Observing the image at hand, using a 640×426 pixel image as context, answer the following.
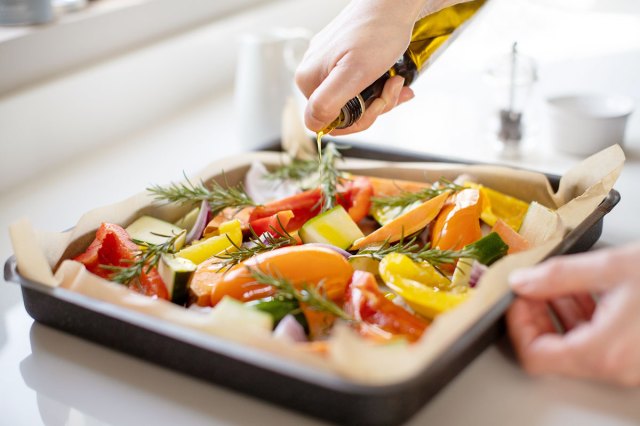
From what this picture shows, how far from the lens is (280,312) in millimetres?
939

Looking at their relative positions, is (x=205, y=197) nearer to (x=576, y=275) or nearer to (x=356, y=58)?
(x=356, y=58)

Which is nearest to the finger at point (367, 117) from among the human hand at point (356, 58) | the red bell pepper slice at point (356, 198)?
the human hand at point (356, 58)

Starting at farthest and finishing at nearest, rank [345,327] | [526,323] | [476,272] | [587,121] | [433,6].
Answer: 1. [587,121]
2. [433,6]
3. [476,272]
4. [526,323]
5. [345,327]

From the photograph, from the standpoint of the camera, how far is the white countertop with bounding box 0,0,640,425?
874 millimetres

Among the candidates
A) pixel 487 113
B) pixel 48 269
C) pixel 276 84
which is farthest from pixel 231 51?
pixel 48 269

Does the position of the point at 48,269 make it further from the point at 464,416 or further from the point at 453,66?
the point at 453,66

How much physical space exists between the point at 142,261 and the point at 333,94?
35 cm

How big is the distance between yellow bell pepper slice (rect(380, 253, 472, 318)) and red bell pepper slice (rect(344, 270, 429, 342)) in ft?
0.06

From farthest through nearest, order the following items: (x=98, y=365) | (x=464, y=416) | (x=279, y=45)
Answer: (x=279, y=45), (x=98, y=365), (x=464, y=416)

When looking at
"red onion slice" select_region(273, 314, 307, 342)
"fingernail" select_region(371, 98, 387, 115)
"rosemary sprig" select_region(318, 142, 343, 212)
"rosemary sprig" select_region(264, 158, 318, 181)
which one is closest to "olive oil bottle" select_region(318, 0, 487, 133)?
"fingernail" select_region(371, 98, 387, 115)

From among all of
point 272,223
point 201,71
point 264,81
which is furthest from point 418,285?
point 201,71

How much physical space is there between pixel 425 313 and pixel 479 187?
329mm

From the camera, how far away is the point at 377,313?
95 cm

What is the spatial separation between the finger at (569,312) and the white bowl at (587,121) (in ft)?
2.32
